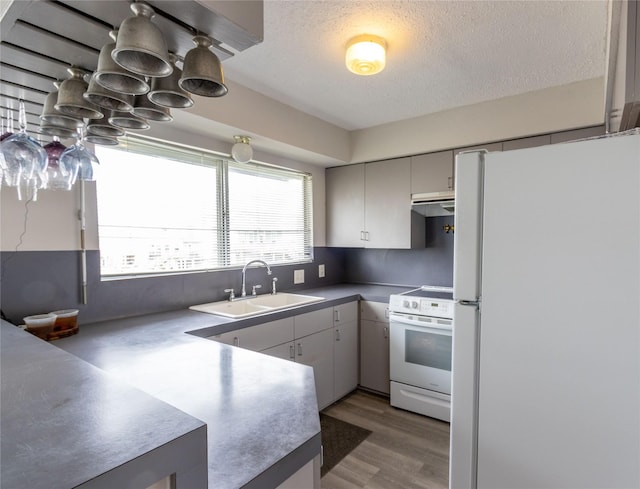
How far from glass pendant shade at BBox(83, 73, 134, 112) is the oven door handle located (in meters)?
2.38

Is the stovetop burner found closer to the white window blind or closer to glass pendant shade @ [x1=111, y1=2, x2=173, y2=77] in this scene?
the white window blind

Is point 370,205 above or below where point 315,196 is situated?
below

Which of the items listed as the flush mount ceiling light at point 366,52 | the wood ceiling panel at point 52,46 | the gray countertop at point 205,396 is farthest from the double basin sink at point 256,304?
the wood ceiling panel at point 52,46

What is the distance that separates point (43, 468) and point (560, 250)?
1352 millimetres

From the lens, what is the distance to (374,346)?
3.00 meters

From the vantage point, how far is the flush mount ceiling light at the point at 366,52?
168 cm

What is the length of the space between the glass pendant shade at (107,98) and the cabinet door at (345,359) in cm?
235

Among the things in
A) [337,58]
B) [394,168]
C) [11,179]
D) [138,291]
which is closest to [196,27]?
[11,179]

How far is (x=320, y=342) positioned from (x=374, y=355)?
24.7 inches

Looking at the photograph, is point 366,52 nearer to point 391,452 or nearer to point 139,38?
point 139,38

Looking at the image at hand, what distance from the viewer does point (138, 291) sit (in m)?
2.10

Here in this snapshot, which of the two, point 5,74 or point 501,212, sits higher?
point 5,74

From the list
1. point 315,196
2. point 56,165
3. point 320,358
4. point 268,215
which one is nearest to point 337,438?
point 320,358

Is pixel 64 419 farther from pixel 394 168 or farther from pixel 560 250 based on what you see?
pixel 394 168
